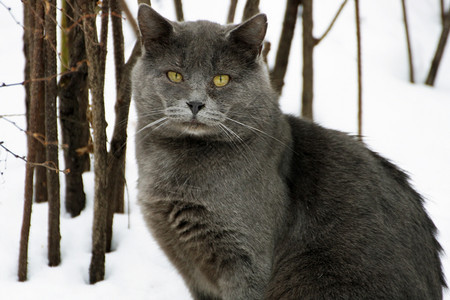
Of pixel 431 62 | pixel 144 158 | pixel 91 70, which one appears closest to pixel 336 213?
pixel 144 158

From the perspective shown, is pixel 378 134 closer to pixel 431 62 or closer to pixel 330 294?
pixel 431 62

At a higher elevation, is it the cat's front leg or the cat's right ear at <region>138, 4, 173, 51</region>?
the cat's right ear at <region>138, 4, 173, 51</region>

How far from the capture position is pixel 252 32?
7.54 ft

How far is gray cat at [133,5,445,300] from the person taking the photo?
7.41 feet

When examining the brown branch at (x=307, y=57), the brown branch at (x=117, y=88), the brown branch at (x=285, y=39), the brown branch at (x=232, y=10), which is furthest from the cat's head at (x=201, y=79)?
the brown branch at (x=307, y=57)

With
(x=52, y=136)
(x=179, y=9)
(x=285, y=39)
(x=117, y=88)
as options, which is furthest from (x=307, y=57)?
(x=52, y=136)

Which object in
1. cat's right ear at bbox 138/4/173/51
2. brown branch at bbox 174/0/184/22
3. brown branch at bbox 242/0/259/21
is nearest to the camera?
cat's right ear at bbox 138/4/173/51

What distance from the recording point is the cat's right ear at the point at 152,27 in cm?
227

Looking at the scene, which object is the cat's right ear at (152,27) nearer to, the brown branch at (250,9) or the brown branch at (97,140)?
the brown branch at (97,140)

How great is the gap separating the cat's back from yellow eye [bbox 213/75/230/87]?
483 mm

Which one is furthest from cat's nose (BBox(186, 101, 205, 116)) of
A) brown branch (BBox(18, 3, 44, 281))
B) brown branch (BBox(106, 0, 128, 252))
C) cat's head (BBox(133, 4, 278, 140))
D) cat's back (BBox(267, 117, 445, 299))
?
brown branch (BBox(18, 3, 44, 281))

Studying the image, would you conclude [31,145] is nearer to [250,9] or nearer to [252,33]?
[252,33]

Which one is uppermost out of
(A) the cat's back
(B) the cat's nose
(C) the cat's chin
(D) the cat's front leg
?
(B) the cat's nose

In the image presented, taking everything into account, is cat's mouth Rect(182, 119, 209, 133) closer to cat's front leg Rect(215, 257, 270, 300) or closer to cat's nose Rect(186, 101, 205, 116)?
cat's nose Rect(186, 101, 205, 116)
